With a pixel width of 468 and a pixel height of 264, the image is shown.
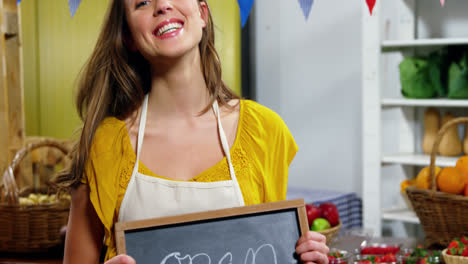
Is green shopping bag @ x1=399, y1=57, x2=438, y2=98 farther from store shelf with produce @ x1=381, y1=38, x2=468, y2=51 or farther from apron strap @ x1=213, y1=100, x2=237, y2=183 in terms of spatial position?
apron strap @ x1=213, y1=100, x2=237, y2=183

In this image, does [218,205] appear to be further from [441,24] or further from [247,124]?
[441,24]

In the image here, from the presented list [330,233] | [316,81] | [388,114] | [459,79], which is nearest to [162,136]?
[330,233]

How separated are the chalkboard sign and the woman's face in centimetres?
34

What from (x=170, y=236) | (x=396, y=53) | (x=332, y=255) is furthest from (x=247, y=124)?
(x=396, y=53)

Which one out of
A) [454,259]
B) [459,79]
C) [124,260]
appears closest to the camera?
[124,260]

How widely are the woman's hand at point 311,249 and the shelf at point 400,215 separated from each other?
1.78 m

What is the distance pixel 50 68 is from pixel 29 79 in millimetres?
148

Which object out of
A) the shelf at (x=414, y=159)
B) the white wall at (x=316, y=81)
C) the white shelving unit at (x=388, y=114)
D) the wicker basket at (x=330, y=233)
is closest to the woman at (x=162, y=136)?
the wicker basket at (x=330, y=233)

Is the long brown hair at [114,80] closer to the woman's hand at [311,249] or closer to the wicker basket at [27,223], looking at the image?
the woman's hand at [311,249]

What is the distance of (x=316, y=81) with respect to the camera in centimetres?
349

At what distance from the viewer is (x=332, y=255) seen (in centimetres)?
187

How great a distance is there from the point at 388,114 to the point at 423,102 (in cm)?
26

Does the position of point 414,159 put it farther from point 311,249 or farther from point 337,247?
point 311,249

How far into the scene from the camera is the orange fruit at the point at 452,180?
1.99 metres
